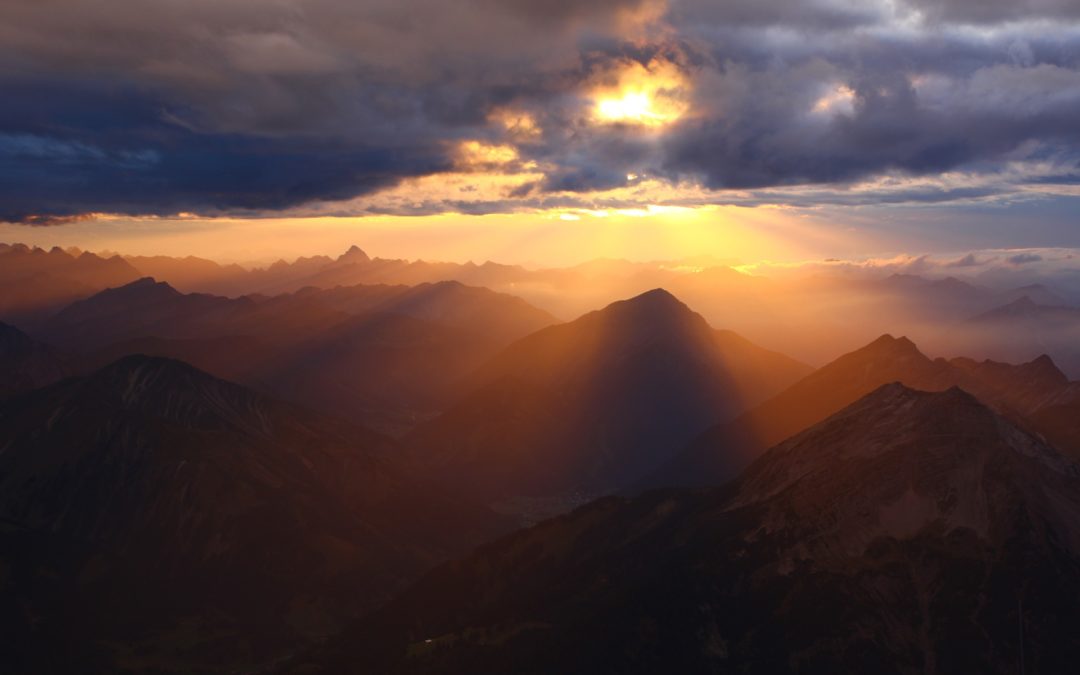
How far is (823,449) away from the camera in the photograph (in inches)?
7638

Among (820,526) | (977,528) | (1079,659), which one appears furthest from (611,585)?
(1079,659)

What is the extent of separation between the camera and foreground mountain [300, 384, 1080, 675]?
144 meters

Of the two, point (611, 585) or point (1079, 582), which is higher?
point (1079, 582)

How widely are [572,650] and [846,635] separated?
46650 millimetres

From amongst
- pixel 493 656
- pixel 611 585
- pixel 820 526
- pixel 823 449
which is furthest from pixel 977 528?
pixel 493 656

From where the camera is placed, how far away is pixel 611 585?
18600cm

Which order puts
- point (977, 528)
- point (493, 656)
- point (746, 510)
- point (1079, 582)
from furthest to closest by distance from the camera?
point (746, 510) → point (493, 656) → point (977, 528) → point (1079, 582)

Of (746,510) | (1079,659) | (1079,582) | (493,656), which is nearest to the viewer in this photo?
(1079,659)

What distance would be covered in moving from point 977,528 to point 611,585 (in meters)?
70.7

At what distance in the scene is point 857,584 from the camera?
154000 mm

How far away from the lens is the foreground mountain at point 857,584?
144 m

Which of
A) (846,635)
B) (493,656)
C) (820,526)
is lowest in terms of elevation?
(493,656)

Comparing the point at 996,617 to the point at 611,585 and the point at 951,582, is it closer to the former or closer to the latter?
the point at 951,582

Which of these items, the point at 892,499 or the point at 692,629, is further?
the point at 892,499
